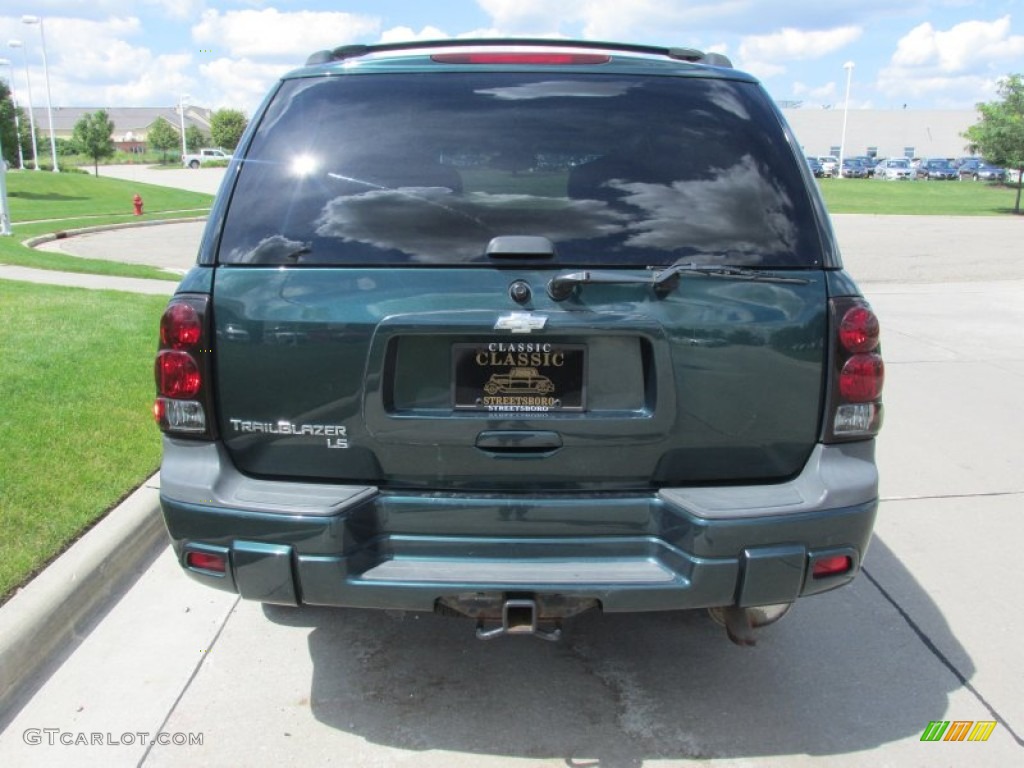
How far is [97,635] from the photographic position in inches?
136

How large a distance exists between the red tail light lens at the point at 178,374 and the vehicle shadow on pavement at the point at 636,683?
3.96ft

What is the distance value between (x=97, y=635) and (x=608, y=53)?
2.95 meters

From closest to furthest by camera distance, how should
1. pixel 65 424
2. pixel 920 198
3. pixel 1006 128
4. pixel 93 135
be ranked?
pixel 65 424
pixel 1006 128
pixel 920 198
pixel 93 135

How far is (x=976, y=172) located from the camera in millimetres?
64375

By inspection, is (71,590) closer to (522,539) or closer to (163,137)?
(522,539)

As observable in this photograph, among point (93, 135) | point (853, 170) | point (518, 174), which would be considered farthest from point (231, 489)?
point (853, 170)

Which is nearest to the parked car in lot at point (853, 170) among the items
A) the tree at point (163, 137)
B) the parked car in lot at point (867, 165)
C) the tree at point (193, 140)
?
the parked car in lot at point (867, 165)

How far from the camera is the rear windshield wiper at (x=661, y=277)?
2445mm

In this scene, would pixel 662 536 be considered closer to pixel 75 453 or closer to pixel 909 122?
pixel 75 453

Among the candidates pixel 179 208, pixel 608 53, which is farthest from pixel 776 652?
A: pixel 179 208

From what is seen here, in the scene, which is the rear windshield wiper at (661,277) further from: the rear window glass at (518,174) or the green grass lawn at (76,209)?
the green grass lawn at (76,209)

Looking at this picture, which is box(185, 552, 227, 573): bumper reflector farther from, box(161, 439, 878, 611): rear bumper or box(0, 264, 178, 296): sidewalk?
box(0, 264, 178, 296): sidewalk

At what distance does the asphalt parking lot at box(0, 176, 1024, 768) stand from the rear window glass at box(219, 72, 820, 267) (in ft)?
5.08

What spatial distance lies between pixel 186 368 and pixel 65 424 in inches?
121
